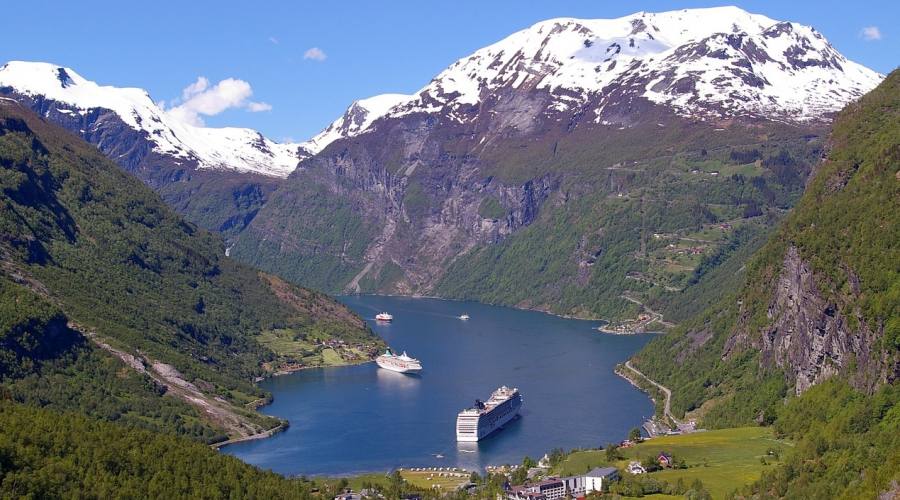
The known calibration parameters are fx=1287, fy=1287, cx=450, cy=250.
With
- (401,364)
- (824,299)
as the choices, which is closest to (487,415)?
(824,299)

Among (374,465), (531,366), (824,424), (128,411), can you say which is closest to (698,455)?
(824,424)

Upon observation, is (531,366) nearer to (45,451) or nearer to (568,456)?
(568,456)

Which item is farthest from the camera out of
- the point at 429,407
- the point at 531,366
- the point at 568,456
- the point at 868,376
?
the point at 531,366

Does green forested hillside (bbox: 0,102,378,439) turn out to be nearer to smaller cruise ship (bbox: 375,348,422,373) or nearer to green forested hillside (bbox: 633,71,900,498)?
smaller cruise ship (bbox: 375,348,422,373)

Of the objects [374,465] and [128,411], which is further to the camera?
[128,411]

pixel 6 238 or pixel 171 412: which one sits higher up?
pixel 6 238

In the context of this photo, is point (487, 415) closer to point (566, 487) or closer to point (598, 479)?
point (566, 487)

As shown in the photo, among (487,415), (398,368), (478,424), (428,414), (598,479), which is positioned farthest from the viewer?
(398,368)
